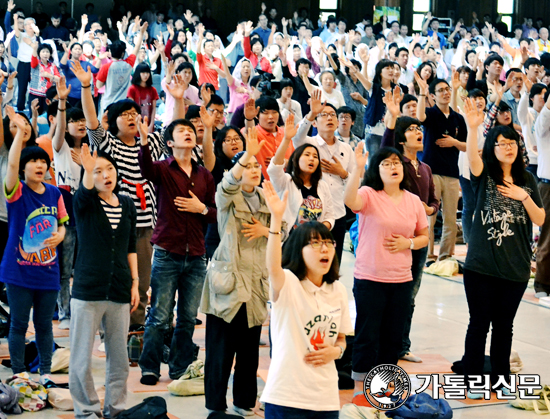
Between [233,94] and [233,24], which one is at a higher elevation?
[233,24]

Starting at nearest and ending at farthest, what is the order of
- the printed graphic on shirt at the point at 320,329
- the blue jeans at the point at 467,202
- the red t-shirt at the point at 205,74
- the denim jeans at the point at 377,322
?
the printed graphic on shirt at the point at 320,329 → the denim jeans at the point at 377,322 → the blue jeans at the point at 467,202 → the red t-shirt at the point at 205,74

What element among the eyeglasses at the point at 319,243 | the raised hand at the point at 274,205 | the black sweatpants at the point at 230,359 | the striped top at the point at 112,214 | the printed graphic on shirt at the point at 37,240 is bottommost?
the black sweatpants at the point at 230,359

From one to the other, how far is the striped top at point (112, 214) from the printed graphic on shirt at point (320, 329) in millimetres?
1558

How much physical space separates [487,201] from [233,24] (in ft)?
73.1

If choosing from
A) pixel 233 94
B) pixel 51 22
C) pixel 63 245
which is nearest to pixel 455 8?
pixel 51 22

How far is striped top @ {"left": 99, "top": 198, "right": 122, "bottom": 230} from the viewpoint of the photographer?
482cm

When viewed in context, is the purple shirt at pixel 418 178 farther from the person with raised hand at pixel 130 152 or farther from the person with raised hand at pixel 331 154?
the person with raised hand at pixel 130 152

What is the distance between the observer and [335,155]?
6.62 metres

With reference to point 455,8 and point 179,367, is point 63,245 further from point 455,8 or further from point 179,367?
point 455,8

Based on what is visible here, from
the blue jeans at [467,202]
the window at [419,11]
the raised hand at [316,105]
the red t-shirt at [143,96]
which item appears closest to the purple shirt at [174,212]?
the raised hand at [316,105]

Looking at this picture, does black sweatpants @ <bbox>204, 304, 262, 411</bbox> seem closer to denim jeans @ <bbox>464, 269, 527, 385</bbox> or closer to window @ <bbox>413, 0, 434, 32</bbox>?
denim jeans @ <bbox>464, 269, 527, 385</bbox>

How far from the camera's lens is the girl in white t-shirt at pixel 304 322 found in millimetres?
3709

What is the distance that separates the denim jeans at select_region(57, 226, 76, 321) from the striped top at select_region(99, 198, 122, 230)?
1.93m

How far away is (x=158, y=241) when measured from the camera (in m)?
5.45
